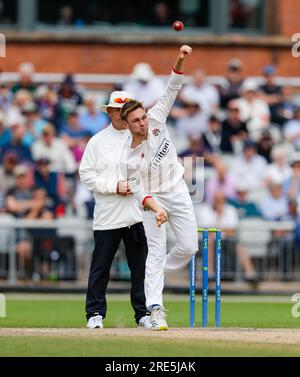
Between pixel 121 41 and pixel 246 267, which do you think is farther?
pixel 121 41

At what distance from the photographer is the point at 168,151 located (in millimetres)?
12773

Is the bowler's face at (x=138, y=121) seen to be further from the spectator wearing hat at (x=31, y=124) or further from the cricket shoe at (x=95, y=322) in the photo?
the spectator wearing hat at (x=31, y=124)

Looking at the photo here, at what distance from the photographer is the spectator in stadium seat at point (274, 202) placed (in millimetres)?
21422

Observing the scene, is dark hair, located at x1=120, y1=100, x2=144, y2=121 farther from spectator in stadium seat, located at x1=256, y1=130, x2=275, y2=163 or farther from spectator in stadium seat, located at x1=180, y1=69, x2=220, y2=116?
spectator in stadium seat, located at x1=180, y1=69, x2=220, y2=116

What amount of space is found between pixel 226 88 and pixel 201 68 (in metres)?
2.92

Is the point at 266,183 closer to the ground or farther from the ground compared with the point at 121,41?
closer to the ground

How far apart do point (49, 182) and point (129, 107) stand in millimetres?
9453

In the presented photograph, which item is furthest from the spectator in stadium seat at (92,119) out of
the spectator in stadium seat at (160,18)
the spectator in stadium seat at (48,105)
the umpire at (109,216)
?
the umpire at (109,216)

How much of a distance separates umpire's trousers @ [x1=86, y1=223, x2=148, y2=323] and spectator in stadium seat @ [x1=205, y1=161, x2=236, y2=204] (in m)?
8.19

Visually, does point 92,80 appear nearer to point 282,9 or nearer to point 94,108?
point 94,108

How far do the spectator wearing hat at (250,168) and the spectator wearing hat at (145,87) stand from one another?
2.07 meters

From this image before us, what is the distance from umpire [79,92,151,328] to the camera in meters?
13.0

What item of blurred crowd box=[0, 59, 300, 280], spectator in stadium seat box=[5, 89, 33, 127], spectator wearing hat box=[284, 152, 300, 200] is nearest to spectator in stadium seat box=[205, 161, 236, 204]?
blurred crowd box=[0, 59, 300, 280]

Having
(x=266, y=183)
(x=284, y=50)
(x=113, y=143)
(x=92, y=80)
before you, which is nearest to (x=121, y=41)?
(x=92, y=80)
